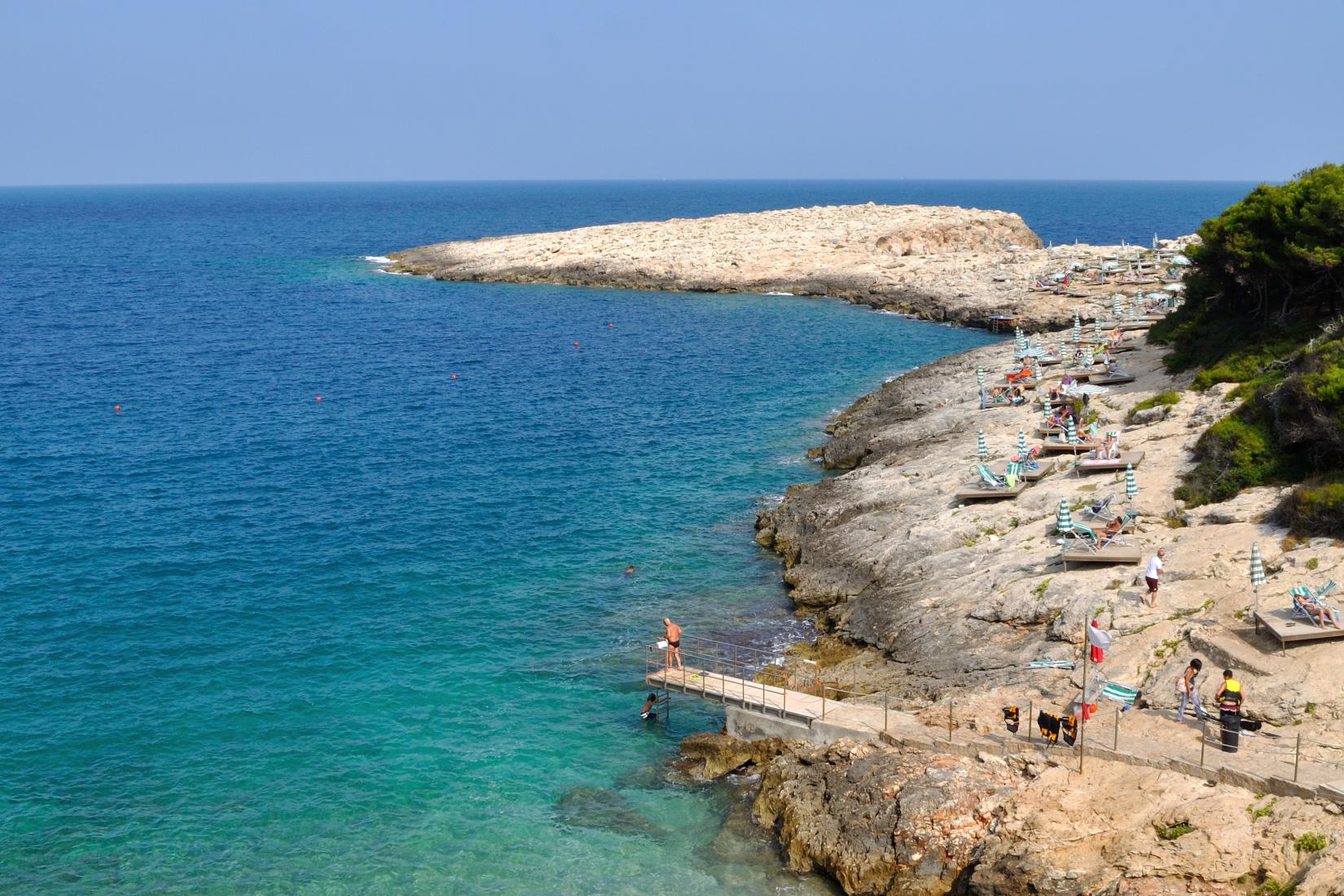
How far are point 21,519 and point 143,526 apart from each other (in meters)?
5.04

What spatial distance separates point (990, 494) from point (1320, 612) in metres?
14.0

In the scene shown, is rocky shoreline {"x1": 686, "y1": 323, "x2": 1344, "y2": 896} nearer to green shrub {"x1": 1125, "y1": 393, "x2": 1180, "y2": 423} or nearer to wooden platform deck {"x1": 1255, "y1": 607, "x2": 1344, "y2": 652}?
wooden platform deck {"x1": 1255, "y1": 607, "x2": 1344, "y2": 652}

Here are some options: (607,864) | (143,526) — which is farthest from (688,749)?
(143,526)

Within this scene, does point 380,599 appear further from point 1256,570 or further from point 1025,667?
point 1256,570

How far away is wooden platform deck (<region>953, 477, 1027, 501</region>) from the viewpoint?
37.2 metres

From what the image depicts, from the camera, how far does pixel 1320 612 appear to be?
2384cm

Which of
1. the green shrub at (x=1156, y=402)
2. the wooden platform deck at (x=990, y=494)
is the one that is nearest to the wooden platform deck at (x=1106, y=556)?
the wooden platform deck at (x=990, y=494)

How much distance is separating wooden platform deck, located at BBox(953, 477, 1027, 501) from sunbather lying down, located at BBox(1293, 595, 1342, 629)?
13020 millimetres

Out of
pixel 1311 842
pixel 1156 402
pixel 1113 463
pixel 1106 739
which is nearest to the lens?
pixel 1311 842

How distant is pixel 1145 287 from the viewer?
79.4 m

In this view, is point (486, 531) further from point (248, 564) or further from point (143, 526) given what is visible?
point (143, 526)

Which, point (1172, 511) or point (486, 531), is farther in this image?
point (486, 531)

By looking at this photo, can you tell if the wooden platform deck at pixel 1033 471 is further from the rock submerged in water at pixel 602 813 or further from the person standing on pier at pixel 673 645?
the rock submerged in water at pixel 602 813

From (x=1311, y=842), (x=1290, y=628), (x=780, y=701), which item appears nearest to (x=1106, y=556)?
(x=1290, y=628)
